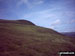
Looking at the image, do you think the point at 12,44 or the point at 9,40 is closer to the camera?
the point at 12,44

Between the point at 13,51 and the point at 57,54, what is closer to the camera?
the point at 13,51

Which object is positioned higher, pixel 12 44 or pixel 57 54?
pixel 12 44

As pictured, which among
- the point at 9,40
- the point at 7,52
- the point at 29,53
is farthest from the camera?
the point at 9,40

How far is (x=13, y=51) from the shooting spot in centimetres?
916

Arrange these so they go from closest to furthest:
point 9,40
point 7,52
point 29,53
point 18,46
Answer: point 7,52
point 29,53
point 18,46
point 9,40

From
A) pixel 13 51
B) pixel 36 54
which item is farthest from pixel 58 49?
pixel 13 51

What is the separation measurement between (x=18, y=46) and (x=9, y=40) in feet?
5.00

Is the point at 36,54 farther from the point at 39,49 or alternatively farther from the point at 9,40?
the point at 9,40

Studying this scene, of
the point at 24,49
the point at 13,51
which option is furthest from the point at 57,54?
the point at 13,51

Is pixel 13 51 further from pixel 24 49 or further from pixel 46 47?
pixel 46 47

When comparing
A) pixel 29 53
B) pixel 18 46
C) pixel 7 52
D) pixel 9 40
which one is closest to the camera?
pixel 7 52

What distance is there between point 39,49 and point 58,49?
224 cm

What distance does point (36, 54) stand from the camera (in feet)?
31.0

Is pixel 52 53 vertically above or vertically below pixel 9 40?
below
